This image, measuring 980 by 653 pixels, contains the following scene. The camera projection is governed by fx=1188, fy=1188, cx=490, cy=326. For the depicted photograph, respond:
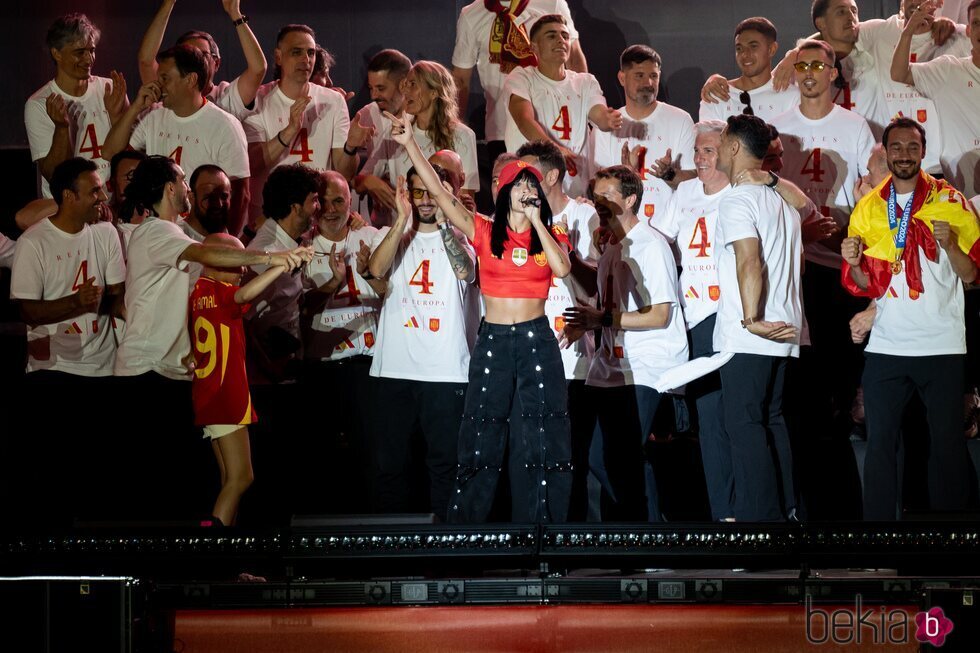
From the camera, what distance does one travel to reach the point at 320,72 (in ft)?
25.4

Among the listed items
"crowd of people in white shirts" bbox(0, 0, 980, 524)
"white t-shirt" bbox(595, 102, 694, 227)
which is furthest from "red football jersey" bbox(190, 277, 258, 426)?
"white t-shirt" bbox(595, 102, 694, 227)

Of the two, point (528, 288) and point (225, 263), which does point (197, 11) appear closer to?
point (225, 263)

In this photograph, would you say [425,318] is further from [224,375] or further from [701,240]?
[701,240]

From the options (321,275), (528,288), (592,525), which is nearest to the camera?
(592,525)

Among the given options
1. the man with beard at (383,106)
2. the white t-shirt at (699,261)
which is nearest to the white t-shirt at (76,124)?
the man with beard at (383,106)

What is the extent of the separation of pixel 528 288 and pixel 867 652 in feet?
6.80

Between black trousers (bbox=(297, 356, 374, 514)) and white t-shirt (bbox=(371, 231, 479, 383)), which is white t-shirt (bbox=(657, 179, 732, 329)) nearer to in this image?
white t-shirt (bbox=(371, 231, 479, 383))

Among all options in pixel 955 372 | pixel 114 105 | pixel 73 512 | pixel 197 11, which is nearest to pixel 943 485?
pixel 955 372

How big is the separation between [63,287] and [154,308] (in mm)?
683

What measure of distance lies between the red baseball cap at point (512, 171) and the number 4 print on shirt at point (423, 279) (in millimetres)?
784

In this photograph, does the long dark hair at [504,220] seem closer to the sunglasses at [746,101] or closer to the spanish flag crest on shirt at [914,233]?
the spanish flag crest on shirt at [914,233]

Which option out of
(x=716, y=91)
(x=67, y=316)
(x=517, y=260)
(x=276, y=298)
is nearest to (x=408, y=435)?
(x=276, y=298)

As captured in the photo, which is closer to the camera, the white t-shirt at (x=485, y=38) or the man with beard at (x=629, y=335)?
the man with beard at (x=629, y=335)

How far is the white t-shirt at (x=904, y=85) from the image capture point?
23.6 feet
